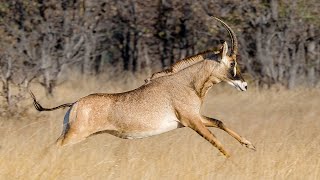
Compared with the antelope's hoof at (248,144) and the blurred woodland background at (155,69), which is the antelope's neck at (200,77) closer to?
the blurred woodland background at (155,69)

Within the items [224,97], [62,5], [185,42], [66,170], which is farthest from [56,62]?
[66,170]

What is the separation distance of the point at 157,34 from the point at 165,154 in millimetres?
13372

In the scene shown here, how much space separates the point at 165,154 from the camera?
8.40 m

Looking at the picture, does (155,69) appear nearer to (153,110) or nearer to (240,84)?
(240,84)

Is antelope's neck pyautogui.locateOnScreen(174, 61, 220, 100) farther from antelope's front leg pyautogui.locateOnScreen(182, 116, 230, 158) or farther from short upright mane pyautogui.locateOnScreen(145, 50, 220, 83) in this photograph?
antelope's front leg pyautogui.locateOnScreen(182, 116, 230, 158)

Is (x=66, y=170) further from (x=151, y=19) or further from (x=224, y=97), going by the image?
(x=151, y=19)

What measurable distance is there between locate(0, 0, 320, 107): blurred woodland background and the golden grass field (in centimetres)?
459

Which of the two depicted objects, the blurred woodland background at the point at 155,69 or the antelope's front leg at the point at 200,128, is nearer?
the blurred woodland background at the point at 155,69

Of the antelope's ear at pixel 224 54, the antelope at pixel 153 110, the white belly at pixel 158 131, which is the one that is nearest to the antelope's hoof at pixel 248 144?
the antelope at pixel 153 110

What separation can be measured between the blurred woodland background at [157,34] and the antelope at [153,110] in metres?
5.88

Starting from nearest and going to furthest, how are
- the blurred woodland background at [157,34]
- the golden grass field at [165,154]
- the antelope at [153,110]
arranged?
1. the golden grass field at [165,154]
2. the antelope at [153,110]
3. the blurred woodland background at [157,34]

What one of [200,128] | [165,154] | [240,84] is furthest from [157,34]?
[165,154]

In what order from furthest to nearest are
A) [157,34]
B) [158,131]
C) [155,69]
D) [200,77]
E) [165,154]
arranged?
[155,69]
[157,34]
[200,77]
[158,131]
[165,154]

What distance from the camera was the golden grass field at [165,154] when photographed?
7.25 metres
